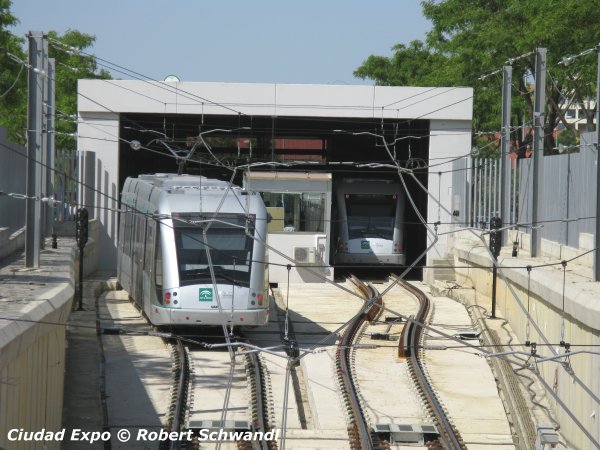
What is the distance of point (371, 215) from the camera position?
39562 millimetres

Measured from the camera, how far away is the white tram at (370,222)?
3922 cm

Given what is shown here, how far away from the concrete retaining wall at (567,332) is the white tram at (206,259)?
4971 mm

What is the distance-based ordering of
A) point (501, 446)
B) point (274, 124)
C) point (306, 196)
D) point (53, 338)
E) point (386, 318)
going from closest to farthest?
1. point (53, 338)
2. point (501, 446)
3. point (386, 318)
4. point (306, 196)
5. point (274, 124)

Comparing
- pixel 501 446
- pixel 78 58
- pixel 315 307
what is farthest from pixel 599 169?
pixel 78 58

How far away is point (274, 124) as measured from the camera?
41250 mm

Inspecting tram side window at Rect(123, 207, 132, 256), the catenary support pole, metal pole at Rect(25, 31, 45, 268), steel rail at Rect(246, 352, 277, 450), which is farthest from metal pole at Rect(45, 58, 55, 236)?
steel rail at Rect(246, 352, 277, 450)

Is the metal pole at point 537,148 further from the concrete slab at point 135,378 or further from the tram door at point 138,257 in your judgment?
the concrete slab at point 135,378

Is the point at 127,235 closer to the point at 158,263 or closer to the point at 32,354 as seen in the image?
the point at 158,263

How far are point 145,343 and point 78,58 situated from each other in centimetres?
4071

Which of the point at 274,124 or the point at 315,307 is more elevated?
the point at 274,124

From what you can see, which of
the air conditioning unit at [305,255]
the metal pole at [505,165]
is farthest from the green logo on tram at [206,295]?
the air conditioning unit at [305,255]

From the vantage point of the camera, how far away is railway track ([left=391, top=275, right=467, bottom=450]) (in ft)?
51.7

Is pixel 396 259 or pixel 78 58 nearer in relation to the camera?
pixel 396 259

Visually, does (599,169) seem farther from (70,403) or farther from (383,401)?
(70,403)
